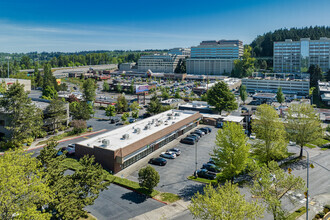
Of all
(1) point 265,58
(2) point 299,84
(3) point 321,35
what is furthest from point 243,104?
(3) point 321,35

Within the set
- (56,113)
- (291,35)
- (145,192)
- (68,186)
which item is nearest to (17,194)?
(68,186)

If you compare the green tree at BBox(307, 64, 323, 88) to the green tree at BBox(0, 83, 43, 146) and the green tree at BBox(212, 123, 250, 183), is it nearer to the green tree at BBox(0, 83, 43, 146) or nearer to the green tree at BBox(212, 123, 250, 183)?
the green tree at BBox(212, 123, 250, 183)

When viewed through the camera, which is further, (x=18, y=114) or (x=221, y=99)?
(x=221, y=99)

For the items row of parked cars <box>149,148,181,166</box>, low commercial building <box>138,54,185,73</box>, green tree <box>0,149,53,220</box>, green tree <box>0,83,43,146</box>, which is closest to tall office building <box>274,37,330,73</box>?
low commercial building <box>138,54,185,73</box>

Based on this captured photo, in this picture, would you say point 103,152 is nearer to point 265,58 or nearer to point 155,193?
point 155,193

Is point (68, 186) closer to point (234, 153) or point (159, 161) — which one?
point (159, 161)

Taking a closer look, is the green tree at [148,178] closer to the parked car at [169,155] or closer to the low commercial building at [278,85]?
the parked car at [169,155]
